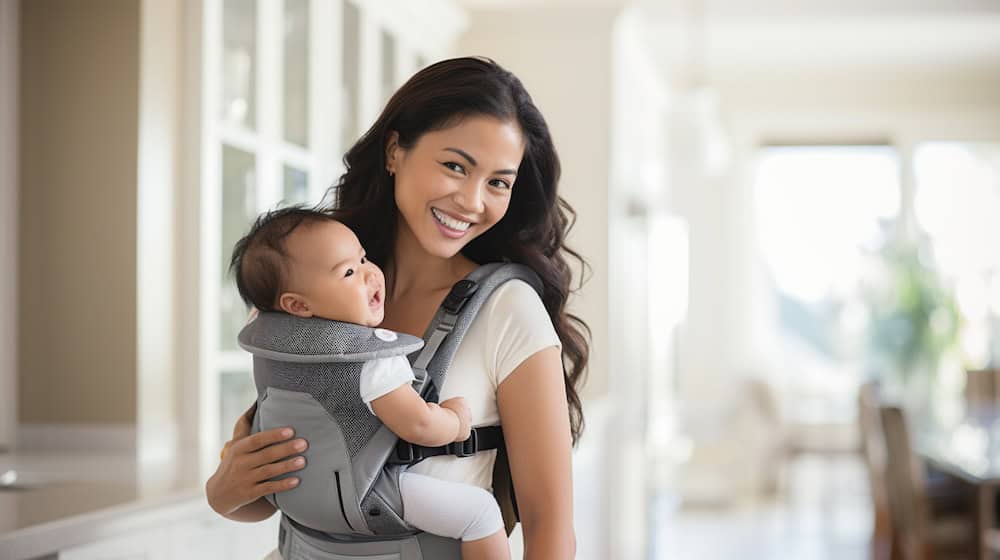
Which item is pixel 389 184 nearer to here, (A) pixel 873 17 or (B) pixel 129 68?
(B) pixel 129 68

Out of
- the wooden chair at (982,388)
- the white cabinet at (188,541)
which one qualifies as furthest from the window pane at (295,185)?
the wooden chair at (982,388)

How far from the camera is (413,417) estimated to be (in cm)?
123

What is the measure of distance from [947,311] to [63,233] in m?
6.61

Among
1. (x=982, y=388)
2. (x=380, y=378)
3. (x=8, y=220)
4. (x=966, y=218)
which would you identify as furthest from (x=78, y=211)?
(x=966, y=218)

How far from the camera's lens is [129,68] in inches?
104

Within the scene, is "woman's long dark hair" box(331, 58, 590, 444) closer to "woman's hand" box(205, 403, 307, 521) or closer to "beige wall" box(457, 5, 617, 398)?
"woman's hand" box(205, 403, 307, 521)

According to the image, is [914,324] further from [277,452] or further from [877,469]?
[277,452]

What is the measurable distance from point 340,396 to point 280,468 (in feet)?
0.37

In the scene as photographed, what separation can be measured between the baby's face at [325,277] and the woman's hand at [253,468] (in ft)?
0.48

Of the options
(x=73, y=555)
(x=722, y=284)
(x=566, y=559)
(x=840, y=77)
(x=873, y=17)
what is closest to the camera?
(x=566, y=559)

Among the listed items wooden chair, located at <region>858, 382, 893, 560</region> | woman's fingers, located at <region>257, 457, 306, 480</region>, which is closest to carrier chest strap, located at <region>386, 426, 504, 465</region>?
woman's fingers, located at <region>257, 457, 306, 480</region>

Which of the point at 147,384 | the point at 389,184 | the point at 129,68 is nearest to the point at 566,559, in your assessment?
the point at 389,184

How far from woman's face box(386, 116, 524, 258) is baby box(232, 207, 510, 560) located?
0.10m

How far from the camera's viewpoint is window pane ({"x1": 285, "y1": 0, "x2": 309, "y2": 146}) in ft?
11.0
